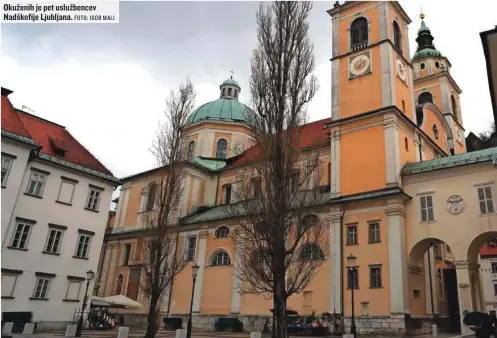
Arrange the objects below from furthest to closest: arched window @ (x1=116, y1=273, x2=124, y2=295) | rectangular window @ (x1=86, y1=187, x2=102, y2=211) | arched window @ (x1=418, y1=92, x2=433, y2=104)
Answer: arched window @ (x1=418, y1=92, x2=433, y2=104) → arched window @ (x1=116, y1=273, x2=124, y2=295) → rectangular window @ (x1=86, y1=187, x2=102, y2=211)

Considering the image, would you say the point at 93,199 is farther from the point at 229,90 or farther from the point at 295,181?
the point at 229,90

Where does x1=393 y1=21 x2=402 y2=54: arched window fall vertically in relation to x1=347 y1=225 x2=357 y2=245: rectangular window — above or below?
above

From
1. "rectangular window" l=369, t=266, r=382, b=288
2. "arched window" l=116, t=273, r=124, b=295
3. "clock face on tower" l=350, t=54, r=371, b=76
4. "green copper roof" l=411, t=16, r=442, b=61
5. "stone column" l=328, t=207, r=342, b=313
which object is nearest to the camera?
"rectangular window" l=369, t=266, r=382, b=288

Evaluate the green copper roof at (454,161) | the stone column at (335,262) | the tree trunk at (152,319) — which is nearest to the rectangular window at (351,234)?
the stone column at (335,262)

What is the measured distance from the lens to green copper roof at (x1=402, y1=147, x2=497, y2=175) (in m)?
21.7

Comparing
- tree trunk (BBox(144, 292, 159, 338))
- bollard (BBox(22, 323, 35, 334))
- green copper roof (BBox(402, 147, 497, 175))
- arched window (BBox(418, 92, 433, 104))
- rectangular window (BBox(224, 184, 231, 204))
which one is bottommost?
bollard (BBox(22, 323, 35, 334))

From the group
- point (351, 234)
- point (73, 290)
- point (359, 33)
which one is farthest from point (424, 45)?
point (73, 290)

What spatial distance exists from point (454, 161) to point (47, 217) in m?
21.8

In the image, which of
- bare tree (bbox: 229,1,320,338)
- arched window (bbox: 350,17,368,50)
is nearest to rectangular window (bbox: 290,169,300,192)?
bare tree (bbox: 229,1,320,338)

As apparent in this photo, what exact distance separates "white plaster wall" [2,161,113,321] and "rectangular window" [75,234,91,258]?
234 mm

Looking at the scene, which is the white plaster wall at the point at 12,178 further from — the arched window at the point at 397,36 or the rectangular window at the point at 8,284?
the arched window at the point at 397,36

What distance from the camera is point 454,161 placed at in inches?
892

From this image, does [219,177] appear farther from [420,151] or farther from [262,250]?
[262,250]

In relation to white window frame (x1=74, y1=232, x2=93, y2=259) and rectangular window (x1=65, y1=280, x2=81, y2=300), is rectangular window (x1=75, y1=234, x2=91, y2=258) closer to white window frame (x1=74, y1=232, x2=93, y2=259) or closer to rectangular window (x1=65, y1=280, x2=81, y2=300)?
white window frame (x1=74, y1=232, x2=93, y2=259)
